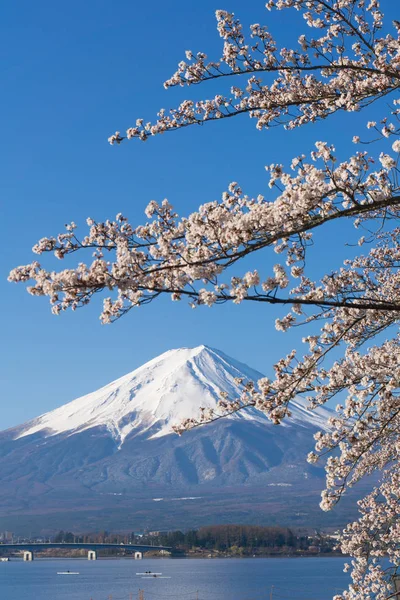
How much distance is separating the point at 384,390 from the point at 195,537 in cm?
11980

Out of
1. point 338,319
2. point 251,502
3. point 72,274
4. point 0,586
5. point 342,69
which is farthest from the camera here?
point 251,502

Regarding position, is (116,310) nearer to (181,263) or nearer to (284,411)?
(181,263)

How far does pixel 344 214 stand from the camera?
4.80 m

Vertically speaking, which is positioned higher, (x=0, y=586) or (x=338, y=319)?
(x=338, y=319)

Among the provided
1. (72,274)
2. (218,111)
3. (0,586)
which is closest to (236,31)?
(218,111)

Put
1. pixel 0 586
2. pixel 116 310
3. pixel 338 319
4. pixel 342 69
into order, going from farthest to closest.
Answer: pixel 0 586 < pixel 338 319 < pixel 342 69 < pixel 116 310

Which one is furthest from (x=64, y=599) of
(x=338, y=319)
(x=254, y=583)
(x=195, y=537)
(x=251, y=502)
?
(x=251, y=502)

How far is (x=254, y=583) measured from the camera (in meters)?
83.2

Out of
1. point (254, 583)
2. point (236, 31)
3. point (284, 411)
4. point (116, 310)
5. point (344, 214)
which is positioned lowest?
point (254, 583)

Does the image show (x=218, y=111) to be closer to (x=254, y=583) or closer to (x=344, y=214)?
(x=344, y=214)

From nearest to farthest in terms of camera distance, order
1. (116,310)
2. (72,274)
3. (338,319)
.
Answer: (72,274)
(116,310)
(338,319)

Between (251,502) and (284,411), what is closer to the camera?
(284,411)

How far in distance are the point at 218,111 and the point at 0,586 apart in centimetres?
9081

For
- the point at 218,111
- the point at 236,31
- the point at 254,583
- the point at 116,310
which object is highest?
the point at 236,31
